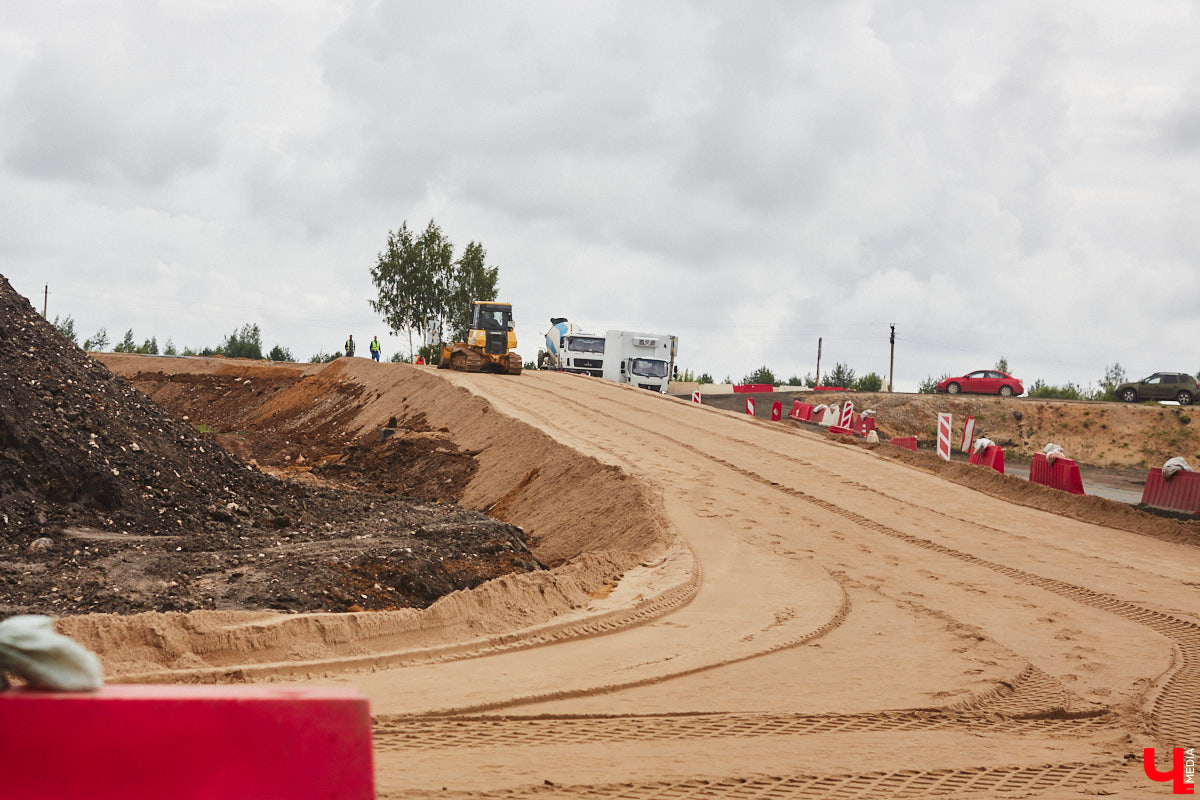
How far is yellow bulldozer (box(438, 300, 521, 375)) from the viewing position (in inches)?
1438

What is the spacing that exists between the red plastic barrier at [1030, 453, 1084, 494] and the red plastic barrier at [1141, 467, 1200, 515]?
1311mm

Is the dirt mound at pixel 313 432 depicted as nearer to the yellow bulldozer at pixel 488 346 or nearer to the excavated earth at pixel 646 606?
the excavated earth at pixel 646 606

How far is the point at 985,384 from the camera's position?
47.8 metres

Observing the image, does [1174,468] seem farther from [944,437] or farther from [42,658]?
[42,658]

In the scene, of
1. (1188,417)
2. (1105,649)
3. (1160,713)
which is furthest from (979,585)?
(1188,417)

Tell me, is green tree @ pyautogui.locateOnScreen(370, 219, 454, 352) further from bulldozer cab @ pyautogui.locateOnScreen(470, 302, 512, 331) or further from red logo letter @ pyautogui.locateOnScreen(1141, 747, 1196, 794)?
red logo letter @ pyautogui.locateOnScreen(1141, 747, 1196, 794)

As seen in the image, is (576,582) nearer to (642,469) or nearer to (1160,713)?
(1160,713)

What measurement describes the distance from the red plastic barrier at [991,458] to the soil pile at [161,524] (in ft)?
36.1

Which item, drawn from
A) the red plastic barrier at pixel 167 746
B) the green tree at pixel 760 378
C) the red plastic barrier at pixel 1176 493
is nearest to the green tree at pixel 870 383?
the green tree at pixel 760 378

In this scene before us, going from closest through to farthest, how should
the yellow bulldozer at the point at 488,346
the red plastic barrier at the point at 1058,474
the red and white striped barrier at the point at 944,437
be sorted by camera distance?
the red plastic barrier at the point at 1058,474, the red and white striped barrier at the point at 944,437, the yellow bulldozer at the point at 488,346

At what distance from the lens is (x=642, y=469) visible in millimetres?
17141

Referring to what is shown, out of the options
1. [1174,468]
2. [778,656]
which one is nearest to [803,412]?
[1174,468]

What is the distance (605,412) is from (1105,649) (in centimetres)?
1849

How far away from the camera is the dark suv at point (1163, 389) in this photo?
133 feet
